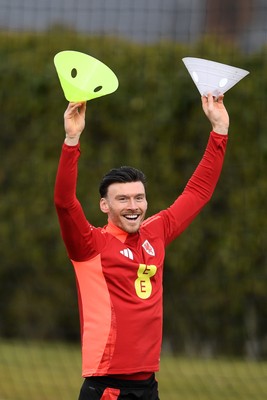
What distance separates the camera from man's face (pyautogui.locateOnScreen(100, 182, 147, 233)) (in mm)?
5133

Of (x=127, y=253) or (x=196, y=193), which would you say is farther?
(x=196, y=193)

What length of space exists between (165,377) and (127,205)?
15.1 ft

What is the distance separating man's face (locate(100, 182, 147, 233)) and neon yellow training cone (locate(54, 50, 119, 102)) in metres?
0.44

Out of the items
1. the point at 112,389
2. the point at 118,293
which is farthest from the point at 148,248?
the point at 112,389

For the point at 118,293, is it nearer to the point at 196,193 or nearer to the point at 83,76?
the point at 196,193

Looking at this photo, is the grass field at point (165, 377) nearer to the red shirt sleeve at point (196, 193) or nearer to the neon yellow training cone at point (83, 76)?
the red shirt sleeve at point (196, 193)

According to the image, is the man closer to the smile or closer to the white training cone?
the smile

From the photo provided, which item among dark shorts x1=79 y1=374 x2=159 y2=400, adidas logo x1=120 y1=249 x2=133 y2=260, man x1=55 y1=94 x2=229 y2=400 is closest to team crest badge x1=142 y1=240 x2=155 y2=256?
man x1=55 y1=94 x2=229 y2=400

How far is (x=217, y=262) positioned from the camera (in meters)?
10.4

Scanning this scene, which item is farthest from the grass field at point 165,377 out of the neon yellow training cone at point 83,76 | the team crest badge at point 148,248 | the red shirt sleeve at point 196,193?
the neon yellow training cone at point 83,76

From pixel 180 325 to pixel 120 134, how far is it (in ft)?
5.85

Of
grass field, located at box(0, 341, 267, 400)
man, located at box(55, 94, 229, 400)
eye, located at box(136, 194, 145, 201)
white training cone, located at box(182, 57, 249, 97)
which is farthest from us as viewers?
grass field, located at box(0, 341, 267, 400)

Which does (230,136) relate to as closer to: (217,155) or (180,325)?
(180,325)

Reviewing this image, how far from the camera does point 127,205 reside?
16.9ft
